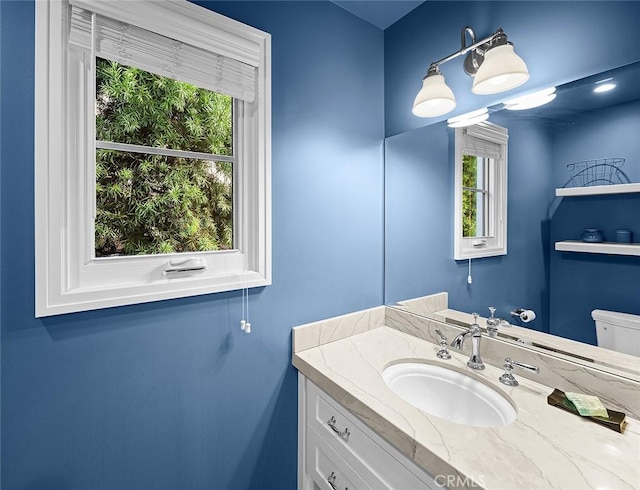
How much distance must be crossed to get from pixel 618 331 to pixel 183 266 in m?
1.40

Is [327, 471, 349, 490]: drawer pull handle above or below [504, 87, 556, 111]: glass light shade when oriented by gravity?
below

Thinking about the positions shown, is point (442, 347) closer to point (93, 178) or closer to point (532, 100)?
point (532, 100)

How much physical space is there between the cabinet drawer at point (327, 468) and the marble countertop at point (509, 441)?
0.72ft

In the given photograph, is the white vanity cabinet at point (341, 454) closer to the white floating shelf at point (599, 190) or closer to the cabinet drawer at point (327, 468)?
the cabinet drawer at point (327, 468)

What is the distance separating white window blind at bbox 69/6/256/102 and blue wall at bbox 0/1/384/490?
A: 5.0 inches

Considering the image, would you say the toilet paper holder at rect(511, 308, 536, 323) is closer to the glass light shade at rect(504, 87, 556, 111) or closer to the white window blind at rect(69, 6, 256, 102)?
the glass light shade at rect(504, 87, 556, 111)

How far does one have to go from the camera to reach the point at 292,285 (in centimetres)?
141

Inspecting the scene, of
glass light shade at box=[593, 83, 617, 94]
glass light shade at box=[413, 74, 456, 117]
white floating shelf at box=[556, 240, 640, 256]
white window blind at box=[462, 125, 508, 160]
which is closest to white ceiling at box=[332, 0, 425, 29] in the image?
glass light shade at box=[413, 74, 456, 117]

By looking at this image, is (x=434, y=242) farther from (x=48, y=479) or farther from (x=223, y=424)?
(x=48, y=479)

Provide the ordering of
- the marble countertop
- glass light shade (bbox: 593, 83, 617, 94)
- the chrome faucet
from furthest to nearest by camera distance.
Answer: the chrome faucet → glass light shade (bbox: 593, 83, 617, 94) → the marble countertop

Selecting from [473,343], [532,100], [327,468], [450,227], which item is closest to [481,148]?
[532,100]

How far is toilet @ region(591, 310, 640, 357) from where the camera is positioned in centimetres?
96

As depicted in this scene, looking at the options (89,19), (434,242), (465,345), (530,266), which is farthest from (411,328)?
(89,19)

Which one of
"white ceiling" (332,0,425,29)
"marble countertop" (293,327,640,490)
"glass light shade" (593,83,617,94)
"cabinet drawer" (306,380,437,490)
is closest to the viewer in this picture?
"marble countertop" (293,327,640,490)
